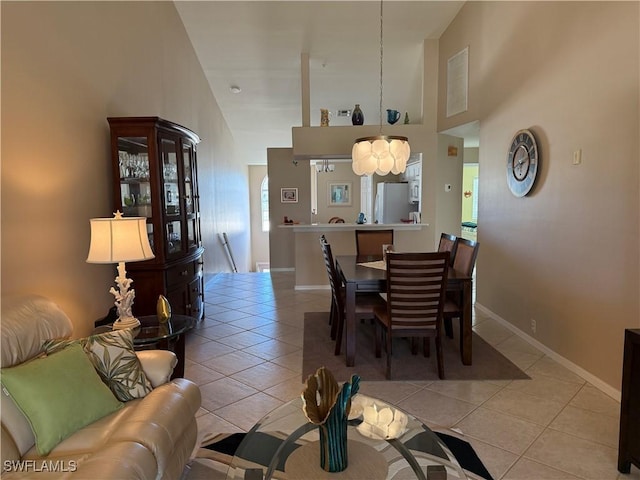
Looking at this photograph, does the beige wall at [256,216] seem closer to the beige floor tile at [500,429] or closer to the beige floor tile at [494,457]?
the beige floor tile at [500,429]

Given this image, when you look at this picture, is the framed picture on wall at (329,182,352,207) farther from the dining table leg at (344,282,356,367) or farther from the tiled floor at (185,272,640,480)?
the dining table leg at (344,282,356,367)

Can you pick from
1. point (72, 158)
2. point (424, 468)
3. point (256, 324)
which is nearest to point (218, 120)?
point (256, 324)

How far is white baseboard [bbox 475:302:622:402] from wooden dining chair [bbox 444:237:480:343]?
85cm

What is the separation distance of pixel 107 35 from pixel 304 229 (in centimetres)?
341

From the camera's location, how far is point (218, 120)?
7.73m

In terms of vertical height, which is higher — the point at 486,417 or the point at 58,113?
the point at 58,113

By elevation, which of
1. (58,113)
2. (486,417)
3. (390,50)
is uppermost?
(390,50)

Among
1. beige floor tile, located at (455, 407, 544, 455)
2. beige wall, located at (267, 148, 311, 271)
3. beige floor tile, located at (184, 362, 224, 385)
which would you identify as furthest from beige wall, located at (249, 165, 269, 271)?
beige floor tile, located at (455, 407, 544, 455)

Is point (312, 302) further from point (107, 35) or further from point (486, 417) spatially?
point (107, 35)

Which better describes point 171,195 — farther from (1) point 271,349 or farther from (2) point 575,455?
(2) point 575,455

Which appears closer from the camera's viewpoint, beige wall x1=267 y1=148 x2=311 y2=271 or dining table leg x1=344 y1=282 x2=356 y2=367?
dining table leg x1=344 y1=282 x2=356 y2=367

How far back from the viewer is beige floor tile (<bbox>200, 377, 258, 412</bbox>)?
107 inches

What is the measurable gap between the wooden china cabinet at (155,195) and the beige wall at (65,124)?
13cm

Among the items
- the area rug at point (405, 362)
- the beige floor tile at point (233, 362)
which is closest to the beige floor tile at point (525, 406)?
the area rug at point (405, 362)
